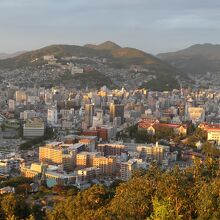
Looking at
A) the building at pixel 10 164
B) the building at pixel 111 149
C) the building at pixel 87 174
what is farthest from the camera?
the building at pixel 111 149

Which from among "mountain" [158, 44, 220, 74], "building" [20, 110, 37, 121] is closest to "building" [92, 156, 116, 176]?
"building" [20, 110, 37, 121]

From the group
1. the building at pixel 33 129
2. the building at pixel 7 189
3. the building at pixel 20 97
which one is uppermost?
the building at pixel 20 97

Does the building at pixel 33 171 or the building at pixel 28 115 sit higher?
the building at pixel 28 115

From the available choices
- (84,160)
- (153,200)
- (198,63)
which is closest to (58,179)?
(84,160)

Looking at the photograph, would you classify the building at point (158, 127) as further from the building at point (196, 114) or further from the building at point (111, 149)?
the building at point (111, 149)

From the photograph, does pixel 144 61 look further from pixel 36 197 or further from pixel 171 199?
pixel 171 199

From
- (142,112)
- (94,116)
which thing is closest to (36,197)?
(94,116)

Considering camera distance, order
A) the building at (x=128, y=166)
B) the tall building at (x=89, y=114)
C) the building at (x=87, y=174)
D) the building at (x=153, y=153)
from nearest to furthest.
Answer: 1. the building at (x=87, y=174)
2. the building at (x=128, y=166)
3. the building at (x=153, y=153)
4. the tall building at (x=89, y=114)

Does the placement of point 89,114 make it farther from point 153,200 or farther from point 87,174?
point 153,200

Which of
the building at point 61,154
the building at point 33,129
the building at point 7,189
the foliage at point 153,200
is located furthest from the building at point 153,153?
the foliage at point 153,200
